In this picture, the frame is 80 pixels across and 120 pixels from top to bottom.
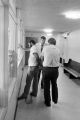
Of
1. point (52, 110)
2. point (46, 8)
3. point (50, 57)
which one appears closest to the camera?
point (52, 110)

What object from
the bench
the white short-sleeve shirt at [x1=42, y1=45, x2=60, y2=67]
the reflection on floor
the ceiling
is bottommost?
the reflection on floor

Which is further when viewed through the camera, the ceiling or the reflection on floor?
the ceiling

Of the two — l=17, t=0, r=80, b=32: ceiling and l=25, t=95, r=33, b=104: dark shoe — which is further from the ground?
l=17, t=0, r=80, b=32: ceiling

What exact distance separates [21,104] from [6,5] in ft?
9.07

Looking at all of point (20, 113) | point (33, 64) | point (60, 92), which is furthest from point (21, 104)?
point (60, 92)

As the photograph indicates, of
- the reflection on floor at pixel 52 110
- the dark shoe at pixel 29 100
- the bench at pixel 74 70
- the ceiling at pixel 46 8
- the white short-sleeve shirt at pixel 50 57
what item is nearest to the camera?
the reflection on floor at pixel 52 110

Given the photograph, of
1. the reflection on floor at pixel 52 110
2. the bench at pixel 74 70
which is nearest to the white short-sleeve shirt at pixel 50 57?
the reflection on floor at pixel 52 110

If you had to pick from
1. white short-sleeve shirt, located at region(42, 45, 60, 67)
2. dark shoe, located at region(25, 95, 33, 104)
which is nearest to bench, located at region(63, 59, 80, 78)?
dark shoe, located at region(25, 95, 33, 104)

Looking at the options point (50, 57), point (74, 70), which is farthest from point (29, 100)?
point (74, 70)

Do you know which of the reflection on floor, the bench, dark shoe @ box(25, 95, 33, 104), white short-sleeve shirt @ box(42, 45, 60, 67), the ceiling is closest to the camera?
the reflection on floor

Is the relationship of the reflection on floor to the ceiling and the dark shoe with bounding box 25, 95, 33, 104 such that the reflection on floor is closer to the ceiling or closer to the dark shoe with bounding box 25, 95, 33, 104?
the dark shoe with bounding box 25, 95, 33, 104

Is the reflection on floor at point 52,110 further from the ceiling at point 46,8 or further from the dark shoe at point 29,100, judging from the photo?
the ceiling at point 46,8

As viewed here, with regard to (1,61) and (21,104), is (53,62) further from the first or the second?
(1,61)

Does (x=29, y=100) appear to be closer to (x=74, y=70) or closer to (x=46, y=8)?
(x=46, y=8)
